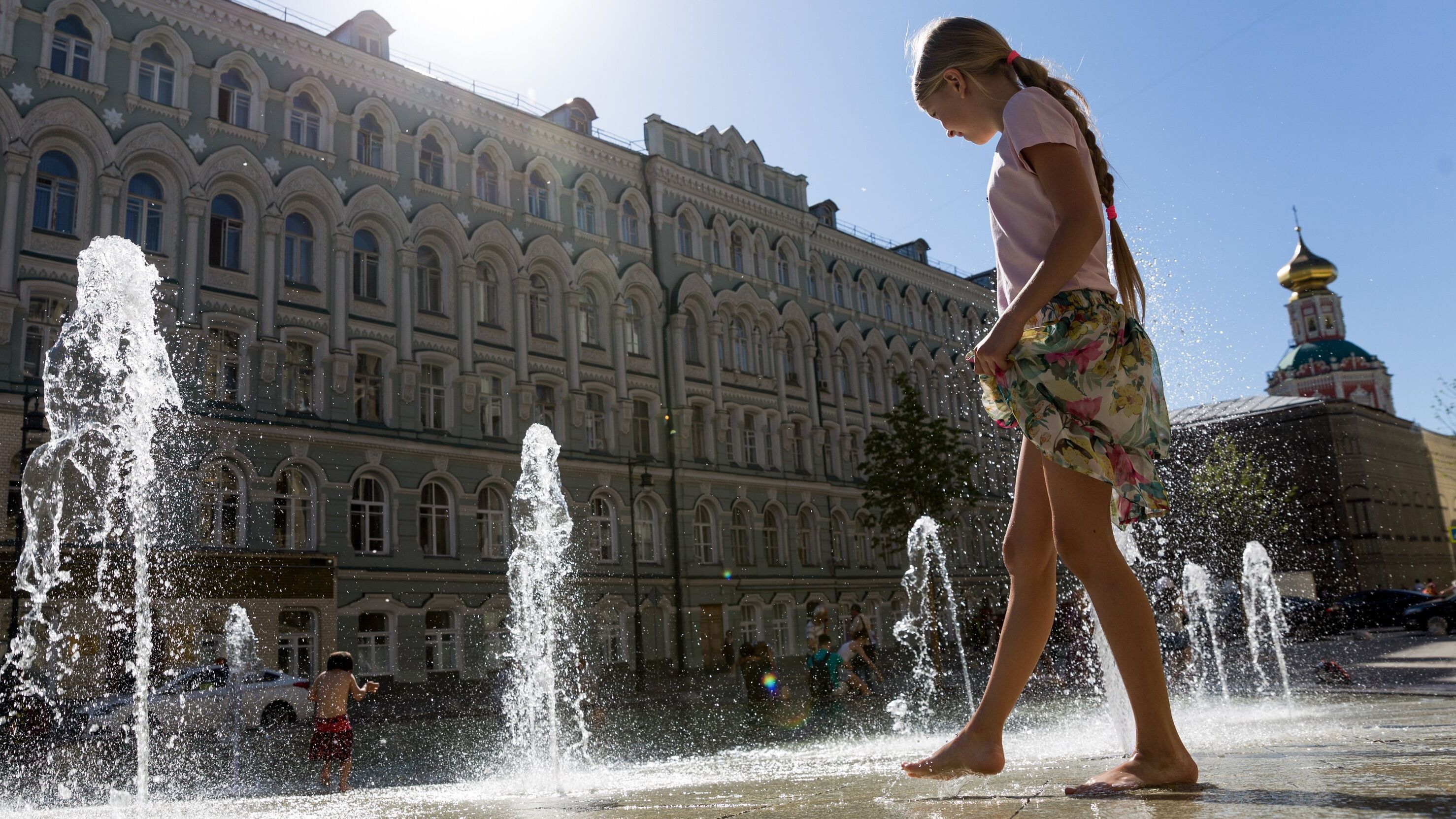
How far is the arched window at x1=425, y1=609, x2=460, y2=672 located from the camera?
27500mm

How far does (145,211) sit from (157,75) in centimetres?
328

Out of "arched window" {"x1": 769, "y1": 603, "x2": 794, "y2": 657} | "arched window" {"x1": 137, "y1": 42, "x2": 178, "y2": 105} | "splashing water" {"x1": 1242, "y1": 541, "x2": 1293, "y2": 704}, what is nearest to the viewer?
"arched window" {"x1": 137, "y1": 42, "x2": 178, "y2": 105}

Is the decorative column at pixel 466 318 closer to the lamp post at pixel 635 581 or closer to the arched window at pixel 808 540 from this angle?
the lamp post at pixel 635 581

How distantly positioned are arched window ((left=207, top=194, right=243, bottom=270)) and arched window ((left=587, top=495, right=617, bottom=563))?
465 inches

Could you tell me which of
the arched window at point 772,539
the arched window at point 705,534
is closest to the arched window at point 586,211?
the arched window at point 705,534

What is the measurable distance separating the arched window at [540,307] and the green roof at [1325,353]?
82.3 m

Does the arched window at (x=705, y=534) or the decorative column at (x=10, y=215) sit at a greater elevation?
the decorative column at (x=10, y=215)

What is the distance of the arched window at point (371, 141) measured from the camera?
94.8 feet

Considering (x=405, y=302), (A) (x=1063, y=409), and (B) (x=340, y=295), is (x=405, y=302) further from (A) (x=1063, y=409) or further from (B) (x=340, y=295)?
(A) (x=1063, y=409)

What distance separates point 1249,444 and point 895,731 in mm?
63559

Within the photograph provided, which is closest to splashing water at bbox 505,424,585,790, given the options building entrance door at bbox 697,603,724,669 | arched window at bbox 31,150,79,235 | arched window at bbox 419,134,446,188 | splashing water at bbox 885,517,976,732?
building entrance door at bbox 697,603,724,669

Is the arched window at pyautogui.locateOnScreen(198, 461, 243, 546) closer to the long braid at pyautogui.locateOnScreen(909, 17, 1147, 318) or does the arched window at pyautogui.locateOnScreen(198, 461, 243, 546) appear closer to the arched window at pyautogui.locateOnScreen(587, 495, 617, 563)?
the arched window at pyautogui.locateOnScreen(587, 495, 617, 563)

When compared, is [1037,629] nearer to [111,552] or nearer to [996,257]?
[996,257]

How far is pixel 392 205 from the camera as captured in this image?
94.5 ft
